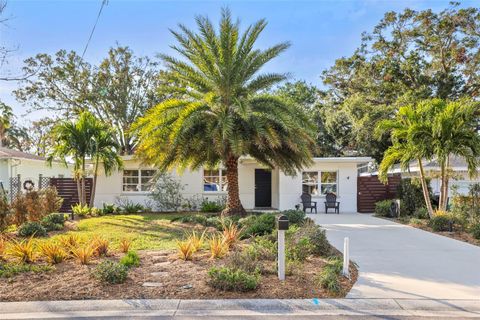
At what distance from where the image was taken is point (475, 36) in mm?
22344

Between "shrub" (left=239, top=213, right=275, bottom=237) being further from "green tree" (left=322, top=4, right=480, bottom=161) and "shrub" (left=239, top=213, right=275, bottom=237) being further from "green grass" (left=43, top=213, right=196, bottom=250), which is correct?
"green tree" (left=322, top=4, right=480, bottom=161)

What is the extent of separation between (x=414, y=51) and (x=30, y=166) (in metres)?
26.5

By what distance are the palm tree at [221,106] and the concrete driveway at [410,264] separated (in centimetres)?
377

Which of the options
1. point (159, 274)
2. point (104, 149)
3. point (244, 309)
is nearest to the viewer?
point (244, 309)

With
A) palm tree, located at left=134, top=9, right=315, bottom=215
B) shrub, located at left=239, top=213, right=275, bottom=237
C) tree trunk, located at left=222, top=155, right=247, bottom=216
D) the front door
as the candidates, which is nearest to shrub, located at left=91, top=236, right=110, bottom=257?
shrub, located at left=239, top=213, right=275, bottom=237

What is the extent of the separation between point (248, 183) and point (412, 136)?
878 cm

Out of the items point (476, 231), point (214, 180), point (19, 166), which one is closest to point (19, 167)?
point (19, 166)

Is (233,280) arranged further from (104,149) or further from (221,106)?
(104,149)

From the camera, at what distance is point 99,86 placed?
29.5 meters

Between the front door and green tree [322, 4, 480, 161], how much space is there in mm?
7451

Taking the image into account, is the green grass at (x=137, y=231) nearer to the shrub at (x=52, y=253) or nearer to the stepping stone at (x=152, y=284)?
the shrub at (x=52, y=253)

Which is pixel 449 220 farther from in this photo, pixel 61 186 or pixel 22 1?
pixel 61 186

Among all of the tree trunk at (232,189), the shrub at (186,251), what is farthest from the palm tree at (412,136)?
the shrub at (186,251)

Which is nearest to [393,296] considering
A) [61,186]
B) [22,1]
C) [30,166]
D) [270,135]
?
[270,135]
